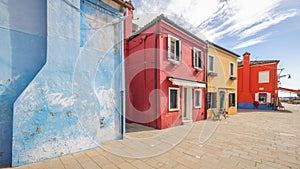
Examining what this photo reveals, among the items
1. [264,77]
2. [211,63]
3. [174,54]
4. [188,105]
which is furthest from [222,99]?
[264,77]

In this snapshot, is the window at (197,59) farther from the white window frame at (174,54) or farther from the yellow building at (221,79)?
the white window frame at (174,54)

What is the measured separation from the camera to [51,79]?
3.37 m

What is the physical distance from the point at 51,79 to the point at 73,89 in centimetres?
57

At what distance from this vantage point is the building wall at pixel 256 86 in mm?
16031

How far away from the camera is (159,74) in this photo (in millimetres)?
6578

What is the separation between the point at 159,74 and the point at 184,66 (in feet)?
7.31

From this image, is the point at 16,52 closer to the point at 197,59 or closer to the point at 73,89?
the point at 73,89

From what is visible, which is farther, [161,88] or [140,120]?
[140,120]

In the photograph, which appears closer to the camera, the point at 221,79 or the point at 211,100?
the point at 211,100

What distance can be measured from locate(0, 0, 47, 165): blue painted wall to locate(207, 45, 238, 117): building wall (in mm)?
9908

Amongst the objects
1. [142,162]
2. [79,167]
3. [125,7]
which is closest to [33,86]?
[79,167]

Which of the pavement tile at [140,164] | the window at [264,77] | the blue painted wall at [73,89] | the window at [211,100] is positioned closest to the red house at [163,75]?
the window at [211,100]

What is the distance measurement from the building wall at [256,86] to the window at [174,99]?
15657 millimetres

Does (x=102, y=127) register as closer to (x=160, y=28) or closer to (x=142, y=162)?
(x=142, y=162)
